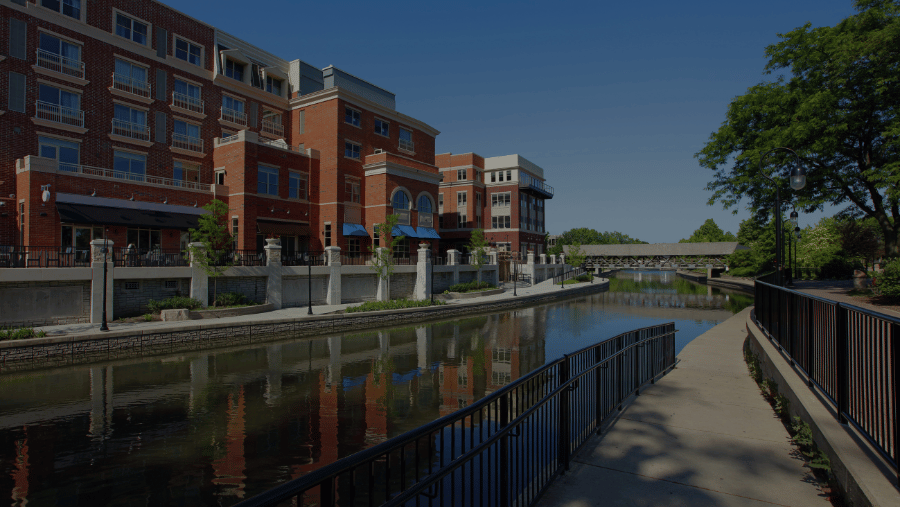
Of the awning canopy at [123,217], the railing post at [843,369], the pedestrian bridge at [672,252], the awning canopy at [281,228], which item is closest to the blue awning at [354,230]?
the awning canopy at [281,228]

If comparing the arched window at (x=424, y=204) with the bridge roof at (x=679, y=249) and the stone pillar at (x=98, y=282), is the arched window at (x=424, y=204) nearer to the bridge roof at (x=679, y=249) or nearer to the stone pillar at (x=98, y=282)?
the stone pillar at (x=98, y=282)

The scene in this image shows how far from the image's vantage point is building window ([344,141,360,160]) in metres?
34.7

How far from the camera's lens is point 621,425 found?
20.2ft

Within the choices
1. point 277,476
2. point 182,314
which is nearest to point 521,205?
point 182,314

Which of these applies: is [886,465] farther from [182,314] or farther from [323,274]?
[323,274]

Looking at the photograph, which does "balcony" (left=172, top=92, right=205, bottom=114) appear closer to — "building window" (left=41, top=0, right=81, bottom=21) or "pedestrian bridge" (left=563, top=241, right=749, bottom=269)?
"building window" (left=41, top=0, right=81, bottom=21)

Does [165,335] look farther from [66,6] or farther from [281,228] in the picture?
[66,6]

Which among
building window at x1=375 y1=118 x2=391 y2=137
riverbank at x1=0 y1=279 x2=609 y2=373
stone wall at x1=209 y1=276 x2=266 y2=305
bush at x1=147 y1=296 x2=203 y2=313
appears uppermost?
building window at x1=375 y1=118 x2=391 y2=137

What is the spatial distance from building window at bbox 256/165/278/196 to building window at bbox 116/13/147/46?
34.2 feet

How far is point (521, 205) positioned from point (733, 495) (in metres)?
55.7

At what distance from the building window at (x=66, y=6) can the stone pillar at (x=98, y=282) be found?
54.4 ft

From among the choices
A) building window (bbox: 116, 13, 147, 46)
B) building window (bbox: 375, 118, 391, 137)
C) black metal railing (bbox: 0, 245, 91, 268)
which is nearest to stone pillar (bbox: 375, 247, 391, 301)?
building window (bbox: 375, 118, 391, 137)

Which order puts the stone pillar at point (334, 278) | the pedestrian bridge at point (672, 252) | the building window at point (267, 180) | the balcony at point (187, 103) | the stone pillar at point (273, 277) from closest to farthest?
the stone pillar at point (273, 277), the stone pillar at point (334, 278), the balcony at point (187, 103), the building window at point (267, 180), the pedestrian bridge at point (672, 252)

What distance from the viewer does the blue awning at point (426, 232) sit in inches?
1452
